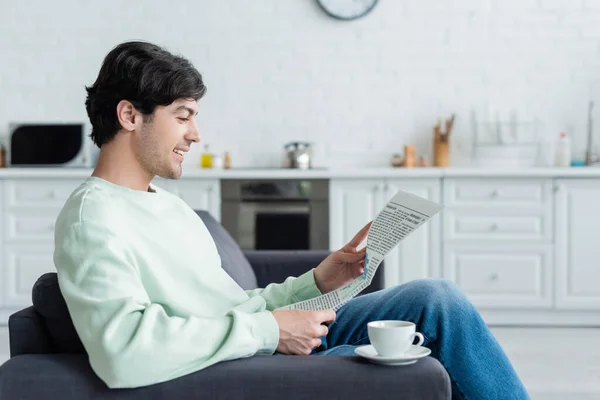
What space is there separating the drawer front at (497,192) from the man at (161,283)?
8.76 ft

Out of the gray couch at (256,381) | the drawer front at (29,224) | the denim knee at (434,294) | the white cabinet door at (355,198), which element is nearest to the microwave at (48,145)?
the drawer front at (29,224)

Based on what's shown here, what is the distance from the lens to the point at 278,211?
4.55 metres

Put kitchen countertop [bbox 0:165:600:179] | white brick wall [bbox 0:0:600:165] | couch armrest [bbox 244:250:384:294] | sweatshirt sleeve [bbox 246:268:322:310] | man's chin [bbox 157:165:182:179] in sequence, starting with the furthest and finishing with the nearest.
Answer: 1. white brick wall [bbox 0:0:600:165]
2. kitchen countertop [bbox 0:165:600:179]
3. couch armrest [bbox 244:250:384:294]
4. sweatshirt sleeve [bbox 246:268:322:310]
5. man's chin [bbox 157:165:182:179]

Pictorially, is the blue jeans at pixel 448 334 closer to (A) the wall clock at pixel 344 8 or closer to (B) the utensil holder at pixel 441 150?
(B) the utensil holder at pixel 441 150

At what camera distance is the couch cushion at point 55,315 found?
1.47 m

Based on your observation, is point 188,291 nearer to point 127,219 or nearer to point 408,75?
point 127,219

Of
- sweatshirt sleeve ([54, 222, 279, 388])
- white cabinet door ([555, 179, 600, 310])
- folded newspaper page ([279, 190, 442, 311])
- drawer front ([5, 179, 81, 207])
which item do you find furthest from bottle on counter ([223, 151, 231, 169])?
sweatshirt sleeve ([54, 222, 279, 388])

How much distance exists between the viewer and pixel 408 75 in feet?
16.6

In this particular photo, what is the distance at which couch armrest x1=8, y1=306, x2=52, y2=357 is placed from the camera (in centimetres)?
145

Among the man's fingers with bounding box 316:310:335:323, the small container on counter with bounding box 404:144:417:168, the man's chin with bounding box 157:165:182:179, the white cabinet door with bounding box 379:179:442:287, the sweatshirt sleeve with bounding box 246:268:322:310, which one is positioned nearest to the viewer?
the man's fingers with bounding box 316:310:335:323

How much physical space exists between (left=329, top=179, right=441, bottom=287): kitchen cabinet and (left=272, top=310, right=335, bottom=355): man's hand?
2974 millimetres

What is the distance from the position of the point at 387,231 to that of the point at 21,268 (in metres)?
3.44

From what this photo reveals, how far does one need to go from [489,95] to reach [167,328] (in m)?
3.99

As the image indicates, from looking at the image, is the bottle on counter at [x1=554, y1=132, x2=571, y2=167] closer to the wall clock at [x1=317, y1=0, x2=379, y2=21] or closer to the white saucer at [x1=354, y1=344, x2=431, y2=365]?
the wall clock at [x1=317, y1=0, x2=379, y2=21]
